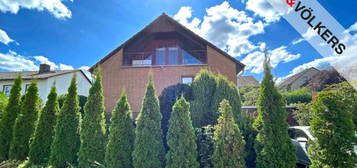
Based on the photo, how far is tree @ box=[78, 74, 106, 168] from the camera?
428 centimetres

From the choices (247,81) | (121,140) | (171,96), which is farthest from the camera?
(247,81)

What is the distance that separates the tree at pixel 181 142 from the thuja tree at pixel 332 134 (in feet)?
7.19

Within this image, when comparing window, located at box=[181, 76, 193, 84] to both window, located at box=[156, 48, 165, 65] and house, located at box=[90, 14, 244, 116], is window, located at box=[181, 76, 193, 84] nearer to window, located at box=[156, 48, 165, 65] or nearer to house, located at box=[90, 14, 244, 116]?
house, located at box=[90, 14, 244, 116]

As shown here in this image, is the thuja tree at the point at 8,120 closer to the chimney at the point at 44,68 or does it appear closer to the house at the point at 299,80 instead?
the chimney at the point at 44,68

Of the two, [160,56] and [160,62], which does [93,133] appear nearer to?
[160,62]

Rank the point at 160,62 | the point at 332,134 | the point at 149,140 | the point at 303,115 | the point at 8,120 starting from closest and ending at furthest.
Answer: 1. the point at 332,134
2. the point at 149,140
3. the point at 8,120
4. the point at 303,115
5. the point at 160,62

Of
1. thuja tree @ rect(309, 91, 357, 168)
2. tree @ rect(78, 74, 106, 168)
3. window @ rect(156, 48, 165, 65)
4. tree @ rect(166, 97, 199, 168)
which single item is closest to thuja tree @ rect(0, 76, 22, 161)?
tree @ rect(78, 74, 106, 168)

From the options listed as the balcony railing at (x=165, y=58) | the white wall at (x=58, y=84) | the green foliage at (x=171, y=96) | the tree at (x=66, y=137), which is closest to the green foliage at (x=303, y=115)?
the balcony railing at (x=165, y=58)

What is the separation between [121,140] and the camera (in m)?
3.96

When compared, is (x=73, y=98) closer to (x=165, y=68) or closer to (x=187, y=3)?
(x=187, y=3)

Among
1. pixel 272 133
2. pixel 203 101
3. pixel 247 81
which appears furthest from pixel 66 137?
pixel 247 81

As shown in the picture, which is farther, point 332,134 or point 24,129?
point 24,129

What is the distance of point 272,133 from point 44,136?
6.22 metres

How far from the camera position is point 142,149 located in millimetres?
3604
